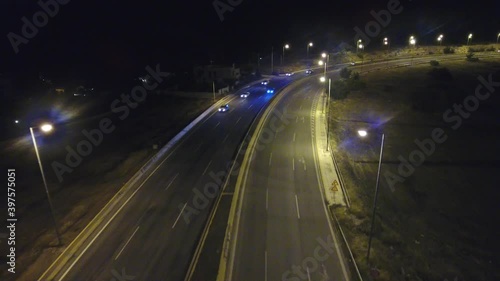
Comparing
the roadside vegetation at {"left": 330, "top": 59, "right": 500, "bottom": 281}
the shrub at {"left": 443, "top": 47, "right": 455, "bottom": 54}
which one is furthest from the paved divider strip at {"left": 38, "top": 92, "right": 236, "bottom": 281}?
the shrub at {"left": 443, "top": 47, "right": 455, "bottom": 54}

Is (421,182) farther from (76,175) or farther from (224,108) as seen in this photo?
(76,175)

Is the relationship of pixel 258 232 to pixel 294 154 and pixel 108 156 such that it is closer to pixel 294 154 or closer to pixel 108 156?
pixel 294 154

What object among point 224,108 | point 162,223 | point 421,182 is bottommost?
point 421,182

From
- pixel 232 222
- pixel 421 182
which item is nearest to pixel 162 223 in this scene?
pixel 232 222

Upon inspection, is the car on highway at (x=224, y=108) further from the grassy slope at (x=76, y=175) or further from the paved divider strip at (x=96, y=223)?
the paved divider strip at (x=96, y=223)

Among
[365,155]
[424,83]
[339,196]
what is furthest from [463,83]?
[339,196]

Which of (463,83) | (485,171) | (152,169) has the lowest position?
(485,171)

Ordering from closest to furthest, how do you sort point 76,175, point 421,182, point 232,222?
point 232,222 < point 421,182 < point 76,175

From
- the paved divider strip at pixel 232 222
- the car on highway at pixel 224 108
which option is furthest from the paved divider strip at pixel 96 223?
the car on highway at pixel 224 108
